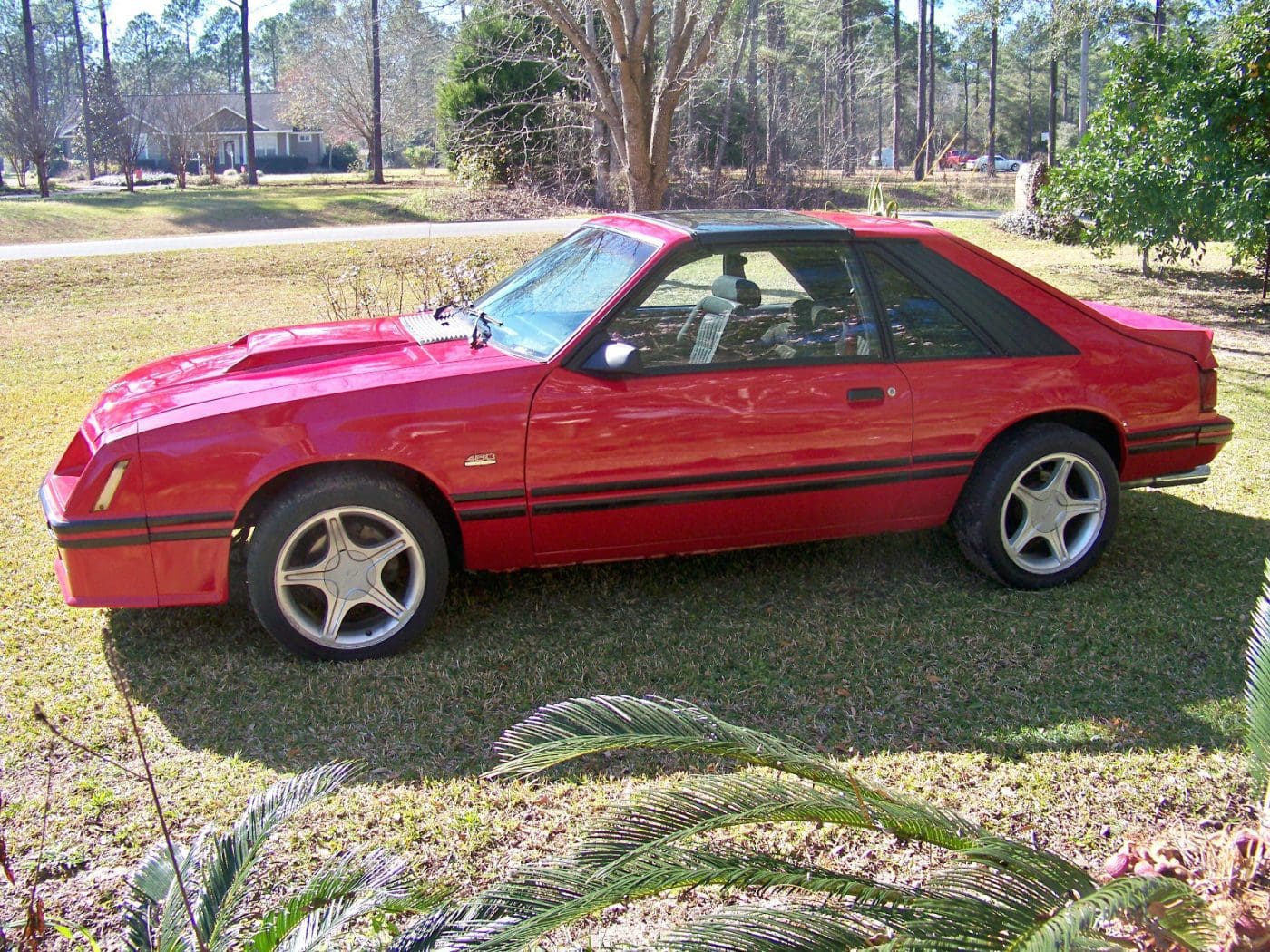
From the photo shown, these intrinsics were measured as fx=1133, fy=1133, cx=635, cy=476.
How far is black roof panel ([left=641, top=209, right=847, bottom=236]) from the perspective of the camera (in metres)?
4.70

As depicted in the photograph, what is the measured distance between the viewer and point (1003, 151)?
218ft

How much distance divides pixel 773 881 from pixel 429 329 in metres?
3.36

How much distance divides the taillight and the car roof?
1.43 m

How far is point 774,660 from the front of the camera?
4336 mm

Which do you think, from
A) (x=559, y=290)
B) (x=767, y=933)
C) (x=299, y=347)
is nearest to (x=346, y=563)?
(x=299, y=347)

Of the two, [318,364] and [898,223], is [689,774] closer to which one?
[318,364]

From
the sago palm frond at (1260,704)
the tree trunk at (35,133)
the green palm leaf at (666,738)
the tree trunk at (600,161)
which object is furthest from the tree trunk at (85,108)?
the sago palm frond at (1260,704)

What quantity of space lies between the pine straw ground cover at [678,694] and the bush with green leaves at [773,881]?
78cm

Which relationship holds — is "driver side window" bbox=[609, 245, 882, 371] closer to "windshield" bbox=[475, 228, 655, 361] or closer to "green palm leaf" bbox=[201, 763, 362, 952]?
"windshield" bbox=[475, 228, 655, 361]

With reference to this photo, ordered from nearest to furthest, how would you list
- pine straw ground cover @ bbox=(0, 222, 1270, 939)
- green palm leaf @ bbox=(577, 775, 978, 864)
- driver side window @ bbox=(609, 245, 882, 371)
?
green palm leaf @ bbox=(577, 775, 978, 864) → pine straw ground cover @ bbox=(0, 222, 1270, 939) → driver side window @ bbox=(609, 245, 882, 371)

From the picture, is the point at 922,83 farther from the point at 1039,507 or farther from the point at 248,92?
the point at 1039,507

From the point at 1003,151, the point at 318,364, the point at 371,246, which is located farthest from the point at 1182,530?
the point at 1003,151

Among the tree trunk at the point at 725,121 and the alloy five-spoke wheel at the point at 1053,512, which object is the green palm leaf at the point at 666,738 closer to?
the alloy five-spoke wheel at the point at 1053,512

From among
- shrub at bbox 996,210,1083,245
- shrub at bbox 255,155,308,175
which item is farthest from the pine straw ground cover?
shrub at bbox 255,155,308,175
